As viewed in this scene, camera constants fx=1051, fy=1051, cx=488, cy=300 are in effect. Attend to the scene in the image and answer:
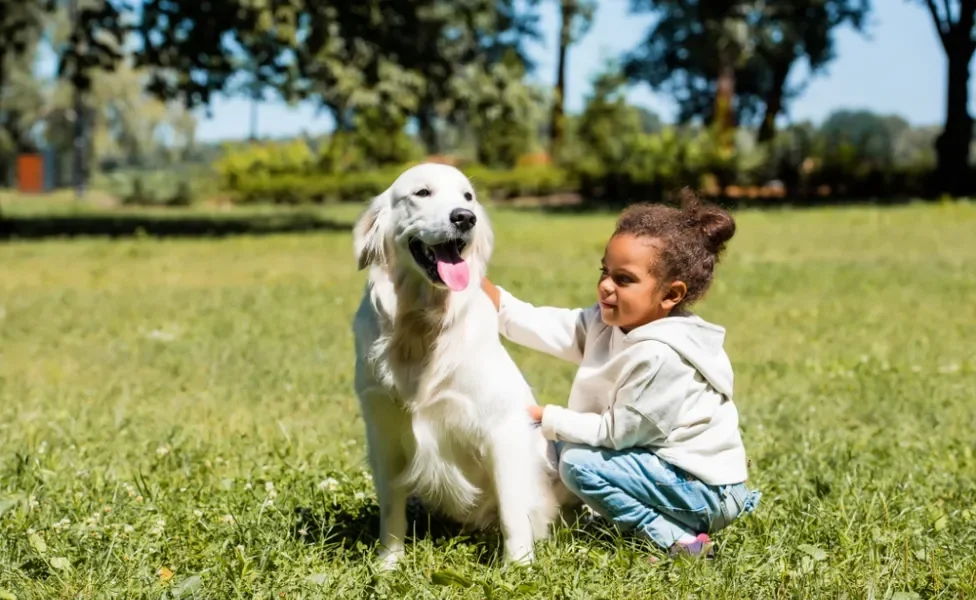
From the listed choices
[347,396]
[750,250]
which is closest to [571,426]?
[347,396]

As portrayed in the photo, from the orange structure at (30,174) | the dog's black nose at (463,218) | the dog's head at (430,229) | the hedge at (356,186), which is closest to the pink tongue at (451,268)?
the dog's head at (430,229)

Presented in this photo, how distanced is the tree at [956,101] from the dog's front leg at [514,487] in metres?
25.2

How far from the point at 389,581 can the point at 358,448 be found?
5.79 feet

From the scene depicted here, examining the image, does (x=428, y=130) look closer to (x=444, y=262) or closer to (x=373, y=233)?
(x=373, y=233)

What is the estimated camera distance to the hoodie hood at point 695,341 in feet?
10.3

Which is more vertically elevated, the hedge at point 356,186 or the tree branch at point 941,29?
the tree branch at point 941,29

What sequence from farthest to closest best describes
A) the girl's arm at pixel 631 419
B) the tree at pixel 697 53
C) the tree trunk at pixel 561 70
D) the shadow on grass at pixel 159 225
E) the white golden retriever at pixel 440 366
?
1. the tree trunk at pixel 561 70
2. the tree at pixel 697 53
3. the shadow on grass at pixel 159 225
4. the white golden retriever at pixel 440 366
5. the girl's arm at pixel 631 419

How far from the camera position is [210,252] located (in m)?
14.7

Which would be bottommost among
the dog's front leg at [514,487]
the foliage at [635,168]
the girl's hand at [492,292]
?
the dog's front leg at [514,487]

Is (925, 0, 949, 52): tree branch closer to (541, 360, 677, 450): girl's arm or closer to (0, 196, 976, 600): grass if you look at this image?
(0, 196, 976, 600): grass

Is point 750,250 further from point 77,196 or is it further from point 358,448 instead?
point 77,196

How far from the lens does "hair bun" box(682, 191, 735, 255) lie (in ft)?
10.6

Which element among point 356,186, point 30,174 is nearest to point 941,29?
point 356,186

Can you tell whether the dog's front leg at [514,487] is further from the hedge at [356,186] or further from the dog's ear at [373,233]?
the hedge at [356,186]
